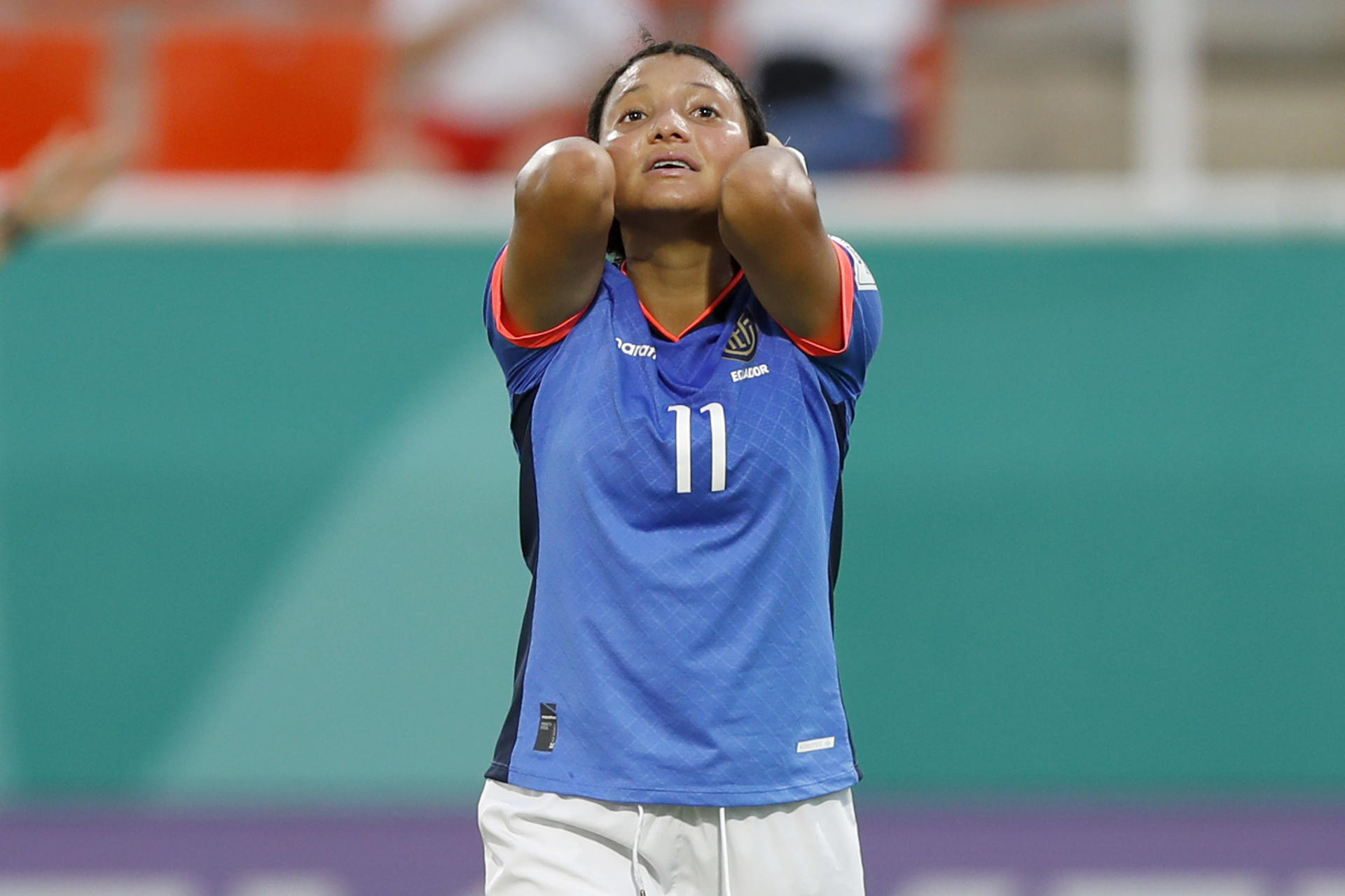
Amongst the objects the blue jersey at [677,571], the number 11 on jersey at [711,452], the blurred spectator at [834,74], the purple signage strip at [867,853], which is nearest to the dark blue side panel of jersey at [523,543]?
the blue jersey at [677,571]

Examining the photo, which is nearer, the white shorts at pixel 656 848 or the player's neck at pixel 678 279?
the white shorts at pixel 656 848

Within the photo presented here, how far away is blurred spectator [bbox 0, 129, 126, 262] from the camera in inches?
171

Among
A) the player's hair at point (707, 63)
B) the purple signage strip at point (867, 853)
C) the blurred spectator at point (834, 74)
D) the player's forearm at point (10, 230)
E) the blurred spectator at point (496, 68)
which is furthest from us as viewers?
the blurred spectator at point (496, 68)

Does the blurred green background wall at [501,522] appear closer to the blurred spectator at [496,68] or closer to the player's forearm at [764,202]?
the blurred spectator at [496,68]

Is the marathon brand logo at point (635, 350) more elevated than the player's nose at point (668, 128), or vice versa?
the player's nose at point (668, 128)

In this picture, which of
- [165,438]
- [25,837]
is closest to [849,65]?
[165,438]

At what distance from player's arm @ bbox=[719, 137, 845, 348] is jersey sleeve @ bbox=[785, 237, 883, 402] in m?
0.02

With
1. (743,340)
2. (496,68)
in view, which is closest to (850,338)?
(743,340)

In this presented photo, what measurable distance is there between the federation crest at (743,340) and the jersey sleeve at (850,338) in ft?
0.20

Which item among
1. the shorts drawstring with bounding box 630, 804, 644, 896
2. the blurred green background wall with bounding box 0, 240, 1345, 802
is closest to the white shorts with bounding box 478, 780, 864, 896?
the shorts drawstring with bounding box 630, 804, 644, 896

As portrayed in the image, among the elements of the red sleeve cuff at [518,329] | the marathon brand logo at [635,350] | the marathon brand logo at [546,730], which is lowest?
the marathon brand logo at [546,730]

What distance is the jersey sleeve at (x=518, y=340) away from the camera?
286 cm

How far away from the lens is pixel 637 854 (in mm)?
2717

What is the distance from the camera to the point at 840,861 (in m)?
2.79
